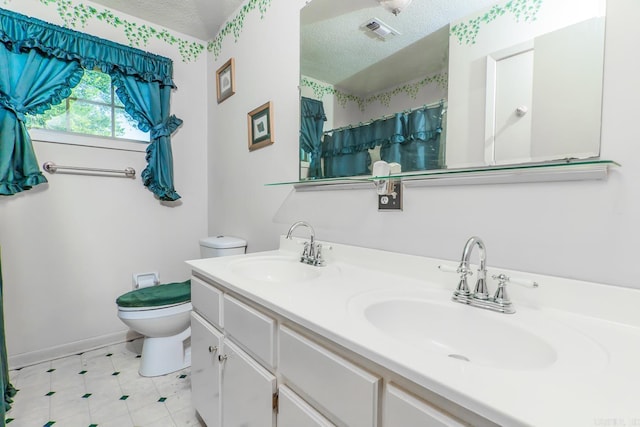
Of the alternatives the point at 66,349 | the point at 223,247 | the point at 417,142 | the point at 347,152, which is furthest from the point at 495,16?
the point at 66,349

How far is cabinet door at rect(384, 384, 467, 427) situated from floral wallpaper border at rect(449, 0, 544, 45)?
955 mm

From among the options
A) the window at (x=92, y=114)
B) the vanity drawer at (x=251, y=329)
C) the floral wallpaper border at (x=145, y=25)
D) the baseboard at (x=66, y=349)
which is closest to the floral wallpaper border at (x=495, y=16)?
the vanity drawer at (x=251, y=329)

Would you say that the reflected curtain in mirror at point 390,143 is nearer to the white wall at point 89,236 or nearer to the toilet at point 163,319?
the toilet at point 163,319

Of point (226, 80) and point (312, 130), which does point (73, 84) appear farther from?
point (312, 130)

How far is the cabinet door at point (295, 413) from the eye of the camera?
0.65 meters

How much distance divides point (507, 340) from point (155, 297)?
1704 millimetres

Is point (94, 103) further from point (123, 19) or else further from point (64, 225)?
point (64, 225)

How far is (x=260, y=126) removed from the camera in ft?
5.90

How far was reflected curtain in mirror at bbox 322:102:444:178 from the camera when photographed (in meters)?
0.98

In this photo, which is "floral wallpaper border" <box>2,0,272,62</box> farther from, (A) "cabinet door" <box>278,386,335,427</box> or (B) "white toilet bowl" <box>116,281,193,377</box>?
(A) "cabinet door" <box>278,386,335,427</box>

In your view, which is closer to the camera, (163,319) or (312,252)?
(312,252)

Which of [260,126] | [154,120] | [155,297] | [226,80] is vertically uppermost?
[226,80]

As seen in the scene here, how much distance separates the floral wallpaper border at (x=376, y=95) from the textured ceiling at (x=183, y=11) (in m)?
1.04

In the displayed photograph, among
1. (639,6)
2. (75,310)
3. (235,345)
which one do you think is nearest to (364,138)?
(639,6)
